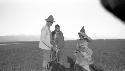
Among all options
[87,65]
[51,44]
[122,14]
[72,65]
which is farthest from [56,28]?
[122,14]

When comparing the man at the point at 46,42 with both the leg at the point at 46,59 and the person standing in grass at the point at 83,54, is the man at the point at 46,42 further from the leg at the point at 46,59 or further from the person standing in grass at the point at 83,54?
the person standing in grass at the point at 83,54

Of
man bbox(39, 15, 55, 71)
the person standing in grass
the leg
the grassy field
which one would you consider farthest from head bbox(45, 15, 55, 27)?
the grassy field

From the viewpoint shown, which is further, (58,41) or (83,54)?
(58,41)

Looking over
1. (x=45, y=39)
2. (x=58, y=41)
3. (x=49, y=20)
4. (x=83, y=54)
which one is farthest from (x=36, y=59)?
(x=83, y=54)

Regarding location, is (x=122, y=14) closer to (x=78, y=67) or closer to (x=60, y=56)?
(x=78, y=67)

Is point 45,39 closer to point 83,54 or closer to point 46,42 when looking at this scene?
point 46,42

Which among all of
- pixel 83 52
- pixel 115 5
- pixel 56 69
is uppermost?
pixel 115 5

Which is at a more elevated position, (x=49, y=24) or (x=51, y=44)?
(x=49, y=24)

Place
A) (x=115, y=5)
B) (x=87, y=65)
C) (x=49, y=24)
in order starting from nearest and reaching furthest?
(x=115, y=5) → (x=87, y=65) → (x=49, y=24)

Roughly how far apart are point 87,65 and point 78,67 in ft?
0.95

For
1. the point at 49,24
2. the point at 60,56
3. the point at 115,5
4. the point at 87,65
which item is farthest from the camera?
the point at 60,56

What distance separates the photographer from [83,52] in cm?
780

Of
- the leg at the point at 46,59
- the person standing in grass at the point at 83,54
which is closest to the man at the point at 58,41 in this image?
the leg at the point at 46,59

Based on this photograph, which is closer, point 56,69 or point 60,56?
point 56,69
